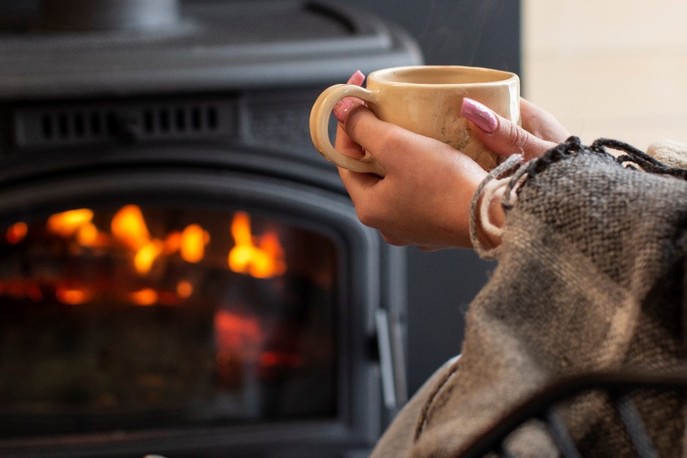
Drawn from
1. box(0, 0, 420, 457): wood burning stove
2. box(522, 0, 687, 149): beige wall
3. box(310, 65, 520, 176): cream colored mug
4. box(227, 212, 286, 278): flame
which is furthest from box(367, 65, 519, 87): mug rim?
box(522, 0, 687, 149): beige wall

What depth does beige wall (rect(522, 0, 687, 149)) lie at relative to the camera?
1496mm

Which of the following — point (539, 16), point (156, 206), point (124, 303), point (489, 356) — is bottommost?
point (124, 303)

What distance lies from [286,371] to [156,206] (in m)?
0.28

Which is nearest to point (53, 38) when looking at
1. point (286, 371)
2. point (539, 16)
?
point (286, 371)

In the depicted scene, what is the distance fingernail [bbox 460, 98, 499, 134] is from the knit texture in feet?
0.34

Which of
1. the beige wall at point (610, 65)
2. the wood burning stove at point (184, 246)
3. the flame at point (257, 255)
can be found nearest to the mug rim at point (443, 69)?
the wood burning stove at point (184, 246)

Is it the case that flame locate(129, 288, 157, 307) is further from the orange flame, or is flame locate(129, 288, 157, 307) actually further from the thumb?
the thumb

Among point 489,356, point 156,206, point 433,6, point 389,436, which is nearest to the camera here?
point 489,356

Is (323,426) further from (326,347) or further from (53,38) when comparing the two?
(53,38)

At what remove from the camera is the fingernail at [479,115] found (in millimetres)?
584

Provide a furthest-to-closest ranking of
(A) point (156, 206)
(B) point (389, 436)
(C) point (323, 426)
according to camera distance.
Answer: (C) point (323, 426) < (A) point (156, 206) < (B) point (389, 436)

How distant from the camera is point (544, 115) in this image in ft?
2.30

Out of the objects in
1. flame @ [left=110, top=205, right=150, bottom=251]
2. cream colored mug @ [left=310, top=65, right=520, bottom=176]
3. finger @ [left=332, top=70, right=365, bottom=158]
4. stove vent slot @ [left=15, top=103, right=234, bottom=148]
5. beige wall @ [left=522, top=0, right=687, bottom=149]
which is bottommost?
flame @ [left=110, top=205, right=150, bottom=251]

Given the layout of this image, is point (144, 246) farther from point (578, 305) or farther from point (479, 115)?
point (578, 305)
